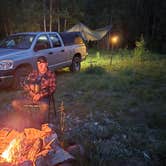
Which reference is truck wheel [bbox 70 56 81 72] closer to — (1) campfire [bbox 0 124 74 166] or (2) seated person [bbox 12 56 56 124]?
(2) seated person [bbox 12 56 56 124]

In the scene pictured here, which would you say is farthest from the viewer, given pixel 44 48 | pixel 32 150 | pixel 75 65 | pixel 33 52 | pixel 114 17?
pixel 114 17

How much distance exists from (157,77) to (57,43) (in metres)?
4.05

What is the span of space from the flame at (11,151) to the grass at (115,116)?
0.87 metres

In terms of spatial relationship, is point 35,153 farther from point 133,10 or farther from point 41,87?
point 133,10

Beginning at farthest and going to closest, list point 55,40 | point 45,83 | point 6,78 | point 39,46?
point 55,40, point 39,46, point 6,78, point 45,83

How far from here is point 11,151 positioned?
3.20 meters

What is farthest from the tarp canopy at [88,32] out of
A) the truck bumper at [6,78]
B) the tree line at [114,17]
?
the truck bumper at [6,78]

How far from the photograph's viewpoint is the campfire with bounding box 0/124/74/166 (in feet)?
9.95

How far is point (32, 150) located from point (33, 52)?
530 centimetres

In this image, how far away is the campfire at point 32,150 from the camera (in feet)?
9.95

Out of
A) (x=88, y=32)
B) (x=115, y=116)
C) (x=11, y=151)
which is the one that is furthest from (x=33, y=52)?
(x=88, y=32)

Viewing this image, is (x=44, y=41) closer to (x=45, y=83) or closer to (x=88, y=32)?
(x=45, y=83)

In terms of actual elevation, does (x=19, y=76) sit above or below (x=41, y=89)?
below

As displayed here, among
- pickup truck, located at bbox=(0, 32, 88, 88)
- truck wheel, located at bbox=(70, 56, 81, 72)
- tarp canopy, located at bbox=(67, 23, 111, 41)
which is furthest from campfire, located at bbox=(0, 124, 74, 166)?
tarp canopy, located at bbox=(67, 23, 111, 41)
